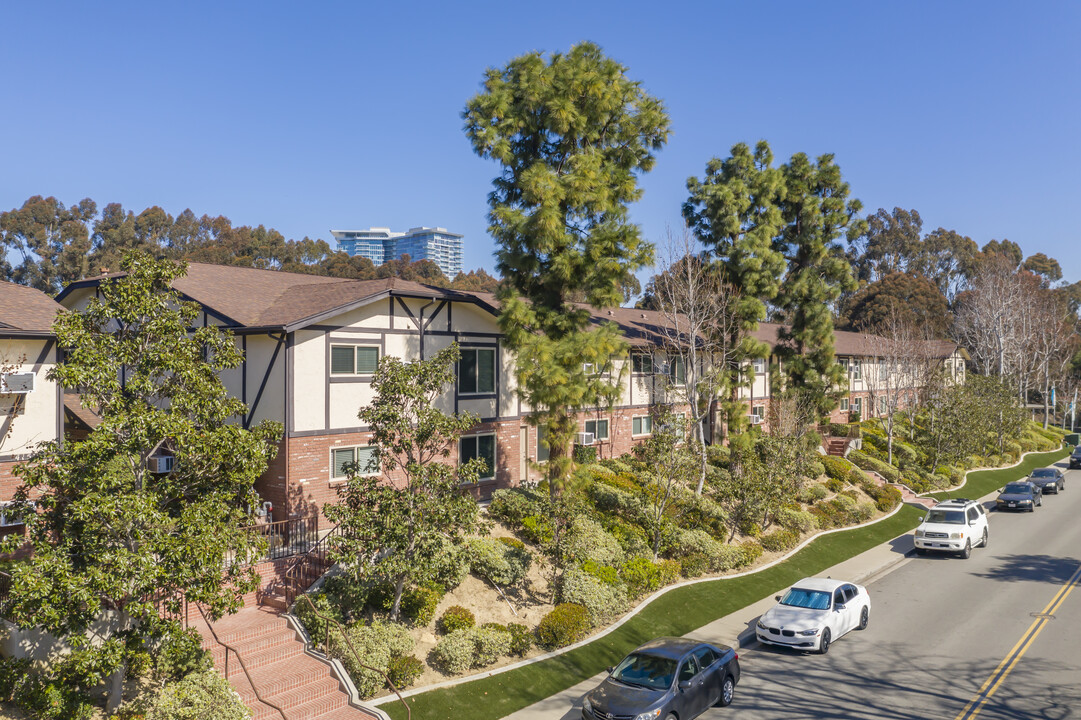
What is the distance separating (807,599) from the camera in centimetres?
1981

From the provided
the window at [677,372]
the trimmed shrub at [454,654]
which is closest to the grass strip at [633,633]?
Answer: the trimmed shrub at [454,654]

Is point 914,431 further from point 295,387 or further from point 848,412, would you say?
point 295,387

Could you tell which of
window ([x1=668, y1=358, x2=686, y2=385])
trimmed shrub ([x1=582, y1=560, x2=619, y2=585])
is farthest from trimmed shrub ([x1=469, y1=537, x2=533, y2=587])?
window ([x1=668, y1=358, x2=686, y2=385])

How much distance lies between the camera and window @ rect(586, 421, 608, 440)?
110ft

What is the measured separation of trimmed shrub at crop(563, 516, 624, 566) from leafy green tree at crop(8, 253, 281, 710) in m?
10.2

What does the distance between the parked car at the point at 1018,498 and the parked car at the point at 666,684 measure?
1151 inches

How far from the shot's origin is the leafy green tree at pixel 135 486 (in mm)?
11195

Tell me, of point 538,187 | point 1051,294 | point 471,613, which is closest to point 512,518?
point 471,613

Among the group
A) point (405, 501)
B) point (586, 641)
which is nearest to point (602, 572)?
point (586, 641)

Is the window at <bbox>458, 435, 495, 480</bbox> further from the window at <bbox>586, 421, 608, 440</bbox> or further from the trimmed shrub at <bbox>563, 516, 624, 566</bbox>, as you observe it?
the window at <bbox>586, 421, 608, 440</bbox>

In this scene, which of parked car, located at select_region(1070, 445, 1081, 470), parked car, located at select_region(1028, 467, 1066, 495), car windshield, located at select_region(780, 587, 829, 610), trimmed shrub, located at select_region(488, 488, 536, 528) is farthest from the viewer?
parked car, located at select_region(1070, 445, 1081, 470)

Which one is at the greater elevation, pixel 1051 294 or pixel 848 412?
pixel 1051 294

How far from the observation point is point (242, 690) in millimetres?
14086

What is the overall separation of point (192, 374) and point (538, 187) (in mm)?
13157
